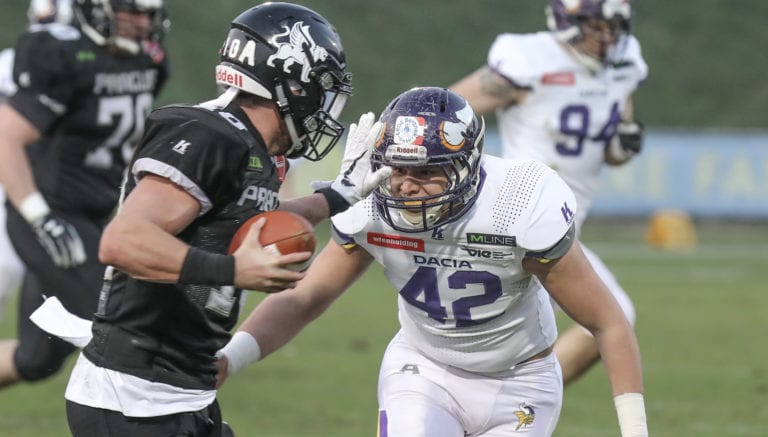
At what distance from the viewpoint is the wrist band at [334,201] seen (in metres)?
3.90

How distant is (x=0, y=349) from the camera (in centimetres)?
603

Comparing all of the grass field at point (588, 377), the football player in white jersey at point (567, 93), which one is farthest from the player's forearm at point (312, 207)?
the football player in white jersey at point (567, 93)

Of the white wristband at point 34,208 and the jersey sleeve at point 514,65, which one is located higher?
the jersey sleeve at point 514,65

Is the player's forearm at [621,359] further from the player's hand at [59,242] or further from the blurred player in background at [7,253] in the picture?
the blurred player in background at [7,253]

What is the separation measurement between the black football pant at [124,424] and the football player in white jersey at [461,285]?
0.34 metres

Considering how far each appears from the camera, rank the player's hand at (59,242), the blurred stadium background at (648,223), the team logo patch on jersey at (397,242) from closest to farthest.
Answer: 1. the team logo patch on jersey at (397,242)
2. the player's hand at (59,242)
3. the blurred stadium background at (648,223)

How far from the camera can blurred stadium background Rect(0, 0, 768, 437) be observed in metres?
7.06

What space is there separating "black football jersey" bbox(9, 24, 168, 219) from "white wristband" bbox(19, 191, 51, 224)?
316mm

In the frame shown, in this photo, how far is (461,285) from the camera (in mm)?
3885

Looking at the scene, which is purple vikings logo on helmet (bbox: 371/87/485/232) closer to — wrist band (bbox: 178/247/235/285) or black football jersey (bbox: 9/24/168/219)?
wrist band (bbox: 178/247/235/285)

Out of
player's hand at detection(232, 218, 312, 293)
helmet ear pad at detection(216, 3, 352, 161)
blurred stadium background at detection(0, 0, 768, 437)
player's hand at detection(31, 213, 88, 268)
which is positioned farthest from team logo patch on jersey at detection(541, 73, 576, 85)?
player's hand at detection(232, 218, 312, 293)

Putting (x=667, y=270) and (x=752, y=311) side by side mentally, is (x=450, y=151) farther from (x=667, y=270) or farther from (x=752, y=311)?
(x=667, y=270)

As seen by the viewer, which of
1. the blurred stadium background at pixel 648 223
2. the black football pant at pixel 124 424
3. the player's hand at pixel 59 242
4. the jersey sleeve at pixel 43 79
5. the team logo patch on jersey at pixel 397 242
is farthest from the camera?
the blurred stadium background at pixel 648 223

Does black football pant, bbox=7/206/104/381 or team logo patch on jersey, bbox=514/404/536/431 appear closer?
team logo patch on jersey, bbox=514/404/536/431
